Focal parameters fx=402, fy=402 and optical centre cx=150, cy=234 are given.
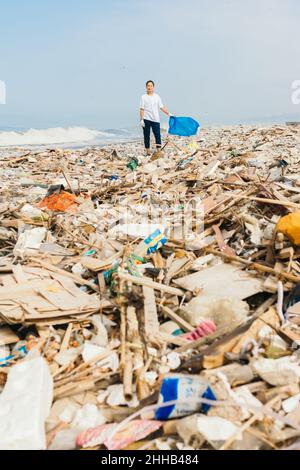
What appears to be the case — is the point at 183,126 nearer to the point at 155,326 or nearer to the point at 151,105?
the point at 151,105

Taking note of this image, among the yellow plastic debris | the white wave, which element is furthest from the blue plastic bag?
the white wave

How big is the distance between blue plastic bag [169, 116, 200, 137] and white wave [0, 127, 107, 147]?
25.7m

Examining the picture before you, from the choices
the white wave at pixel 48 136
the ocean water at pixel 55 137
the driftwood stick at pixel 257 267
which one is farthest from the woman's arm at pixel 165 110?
the white wave at pixel 48 136

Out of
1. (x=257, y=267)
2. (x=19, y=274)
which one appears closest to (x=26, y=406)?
(x=19, y=274)

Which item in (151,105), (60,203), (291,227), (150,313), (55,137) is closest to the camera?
(150,313)

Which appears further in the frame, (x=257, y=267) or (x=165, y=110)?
(x=165, y=110)

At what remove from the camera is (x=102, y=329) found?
3.27 metres

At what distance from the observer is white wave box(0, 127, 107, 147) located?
1444 inches

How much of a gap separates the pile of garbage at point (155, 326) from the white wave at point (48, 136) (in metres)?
32.3

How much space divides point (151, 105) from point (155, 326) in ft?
31.0

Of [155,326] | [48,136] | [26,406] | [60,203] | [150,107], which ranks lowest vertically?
[26,406]

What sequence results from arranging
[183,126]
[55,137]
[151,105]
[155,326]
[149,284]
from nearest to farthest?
[155,326] < [149,284] < [151,105] < [183,126] < [55,137]

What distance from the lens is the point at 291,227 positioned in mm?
3854

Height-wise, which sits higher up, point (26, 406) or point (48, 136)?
point (48, 136)
